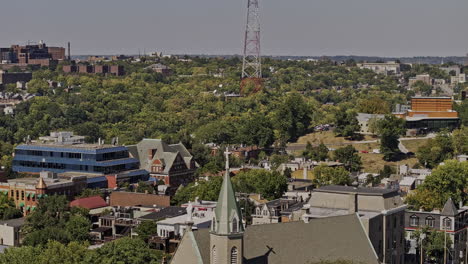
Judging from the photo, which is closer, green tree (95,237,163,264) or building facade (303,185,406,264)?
building facade (303,185,406,264)

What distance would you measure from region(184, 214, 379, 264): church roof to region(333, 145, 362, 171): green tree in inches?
3176

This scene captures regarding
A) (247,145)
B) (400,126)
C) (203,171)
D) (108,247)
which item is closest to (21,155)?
(203,171)

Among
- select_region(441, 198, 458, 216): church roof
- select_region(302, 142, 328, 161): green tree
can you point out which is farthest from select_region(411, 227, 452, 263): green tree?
select_region(302, 142, 328, 161): green tree

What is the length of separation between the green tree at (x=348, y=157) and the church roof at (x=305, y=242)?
265 feet

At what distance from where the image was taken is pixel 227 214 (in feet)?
183

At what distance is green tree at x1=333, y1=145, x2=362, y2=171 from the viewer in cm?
14779

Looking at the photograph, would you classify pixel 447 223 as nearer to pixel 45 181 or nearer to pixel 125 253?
pixel 125 253

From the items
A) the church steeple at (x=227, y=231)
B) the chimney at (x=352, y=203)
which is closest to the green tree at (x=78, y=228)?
the chimney at (x=352, y=203)

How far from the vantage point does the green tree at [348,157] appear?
147788 millimetres

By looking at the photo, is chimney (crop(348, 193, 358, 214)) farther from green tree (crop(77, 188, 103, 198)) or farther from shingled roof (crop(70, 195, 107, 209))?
green tree (crop(77, 188, 103, 198))

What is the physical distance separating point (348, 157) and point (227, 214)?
94.8m

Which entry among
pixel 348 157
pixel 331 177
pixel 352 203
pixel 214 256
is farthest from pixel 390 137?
pixel 214 256

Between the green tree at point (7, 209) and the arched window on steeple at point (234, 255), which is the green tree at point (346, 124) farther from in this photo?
the arched window on steeple at point (234, 255)

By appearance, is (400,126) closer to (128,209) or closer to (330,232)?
(128,209)
